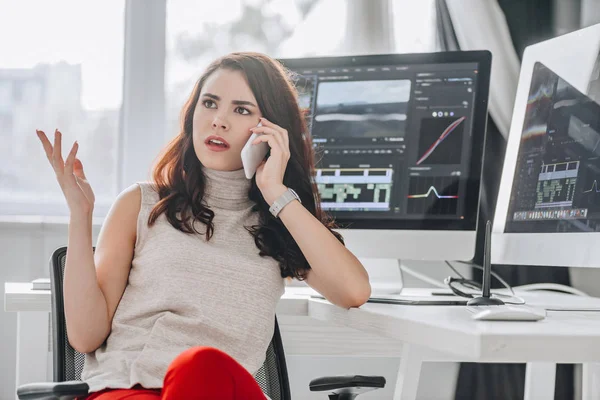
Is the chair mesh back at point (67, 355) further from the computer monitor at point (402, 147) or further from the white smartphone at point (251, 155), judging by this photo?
the computer monitor at point (402, 147)

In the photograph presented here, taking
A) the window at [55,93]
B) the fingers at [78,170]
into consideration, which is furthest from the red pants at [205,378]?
the window at [55,93]

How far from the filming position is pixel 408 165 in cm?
179

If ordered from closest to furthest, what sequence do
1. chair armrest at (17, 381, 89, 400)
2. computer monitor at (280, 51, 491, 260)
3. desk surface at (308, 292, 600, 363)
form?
desk surface at (308, 292, 600, 363)
chair armrest at (17, 381, 89, 400)
computer monitor at (280, 51, 491, 260)

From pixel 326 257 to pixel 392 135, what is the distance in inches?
19.0

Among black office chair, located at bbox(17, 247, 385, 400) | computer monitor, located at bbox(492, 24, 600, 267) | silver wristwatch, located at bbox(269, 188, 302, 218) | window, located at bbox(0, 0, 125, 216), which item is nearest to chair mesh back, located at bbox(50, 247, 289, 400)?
black office chair, located at bbox(17, 247, 385, 400)

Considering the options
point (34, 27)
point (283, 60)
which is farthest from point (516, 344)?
point (34, 27)

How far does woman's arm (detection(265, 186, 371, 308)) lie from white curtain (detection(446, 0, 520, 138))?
1077mm

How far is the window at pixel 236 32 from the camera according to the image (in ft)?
7.93

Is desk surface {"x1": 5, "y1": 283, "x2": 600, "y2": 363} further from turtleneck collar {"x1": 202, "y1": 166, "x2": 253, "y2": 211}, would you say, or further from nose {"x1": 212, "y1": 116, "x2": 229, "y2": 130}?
nose {"x1": 212, "y1": 116, "x2": 229, "y2": 130}

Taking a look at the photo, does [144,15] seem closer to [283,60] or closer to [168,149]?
[283,60]

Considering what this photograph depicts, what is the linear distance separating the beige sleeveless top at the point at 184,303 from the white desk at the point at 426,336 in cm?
18

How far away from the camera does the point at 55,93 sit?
236cm

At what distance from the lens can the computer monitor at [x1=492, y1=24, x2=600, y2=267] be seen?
4.97ft

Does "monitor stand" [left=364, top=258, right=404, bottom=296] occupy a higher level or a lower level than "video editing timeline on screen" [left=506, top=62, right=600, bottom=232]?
lower
